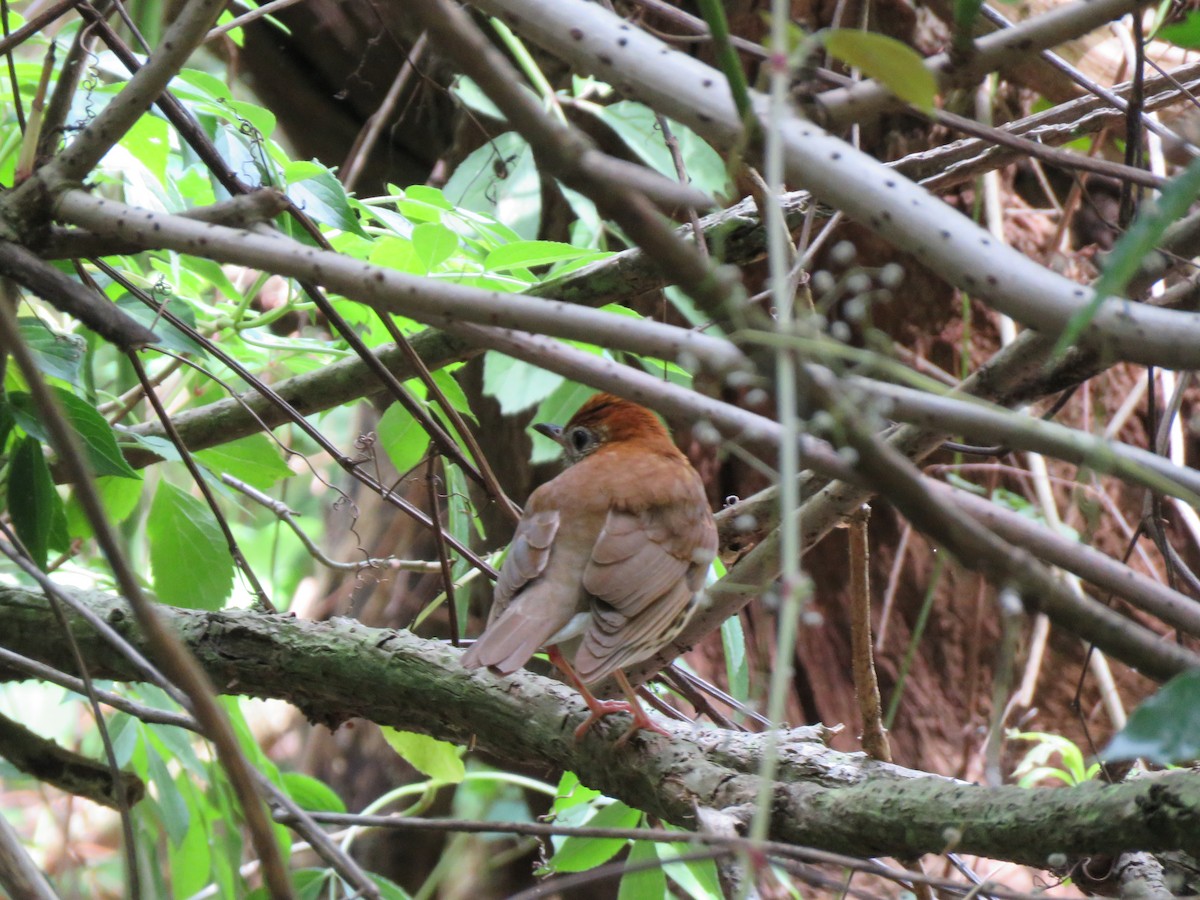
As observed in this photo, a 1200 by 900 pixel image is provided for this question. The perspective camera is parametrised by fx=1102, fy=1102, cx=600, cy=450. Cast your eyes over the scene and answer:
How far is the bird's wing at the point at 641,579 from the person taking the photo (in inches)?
92.0

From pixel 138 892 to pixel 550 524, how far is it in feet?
4.65

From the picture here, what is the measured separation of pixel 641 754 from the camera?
208 centimetres

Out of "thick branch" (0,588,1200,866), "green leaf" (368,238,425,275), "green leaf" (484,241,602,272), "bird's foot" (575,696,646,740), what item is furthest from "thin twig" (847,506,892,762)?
"green leaf" (368,238,425,275)

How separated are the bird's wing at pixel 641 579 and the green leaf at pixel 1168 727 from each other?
1307 mm

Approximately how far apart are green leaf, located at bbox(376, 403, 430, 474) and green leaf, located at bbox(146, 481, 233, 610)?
46 cm

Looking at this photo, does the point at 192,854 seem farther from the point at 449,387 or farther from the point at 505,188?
the point at 505,188

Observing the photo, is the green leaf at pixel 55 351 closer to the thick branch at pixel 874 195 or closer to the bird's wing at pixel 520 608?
the bird's wing at pixel 520 608

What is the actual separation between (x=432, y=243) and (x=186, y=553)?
0.96m

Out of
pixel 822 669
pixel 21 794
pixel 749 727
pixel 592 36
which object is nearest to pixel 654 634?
pixel 749 727

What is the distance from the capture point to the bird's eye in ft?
11.1

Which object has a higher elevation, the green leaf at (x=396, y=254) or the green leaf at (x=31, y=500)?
the green leaf at (x=396, y=254)

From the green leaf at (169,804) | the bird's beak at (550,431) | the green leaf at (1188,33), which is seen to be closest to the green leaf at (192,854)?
the green leaf at (169,804)

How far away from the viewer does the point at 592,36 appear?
1.21 metres

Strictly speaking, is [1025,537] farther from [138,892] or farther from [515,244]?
[515,244]
